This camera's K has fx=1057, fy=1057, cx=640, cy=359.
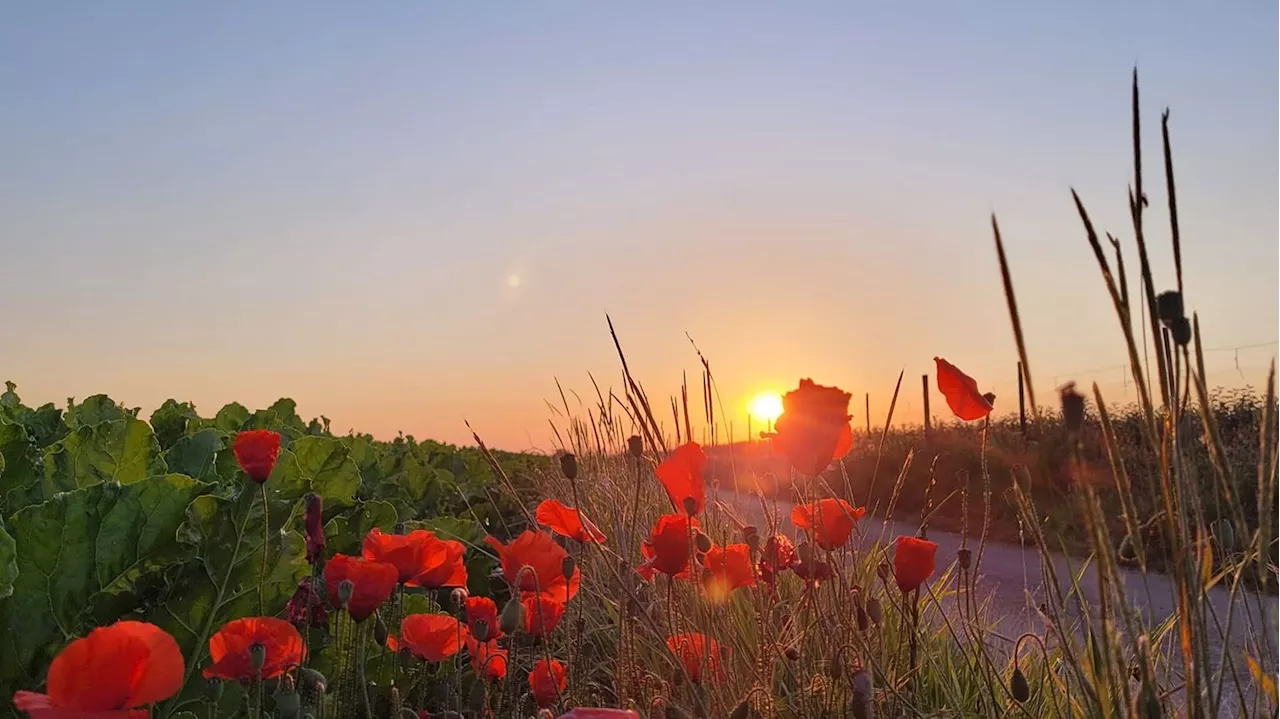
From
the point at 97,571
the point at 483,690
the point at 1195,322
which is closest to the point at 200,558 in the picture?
the point at 97,571

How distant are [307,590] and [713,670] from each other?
77cm

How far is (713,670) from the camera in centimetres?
203

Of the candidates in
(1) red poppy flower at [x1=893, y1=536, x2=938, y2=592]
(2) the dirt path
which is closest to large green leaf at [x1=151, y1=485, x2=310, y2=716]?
(1) red poppy flower at [x1=893, y1=536, x2=938, y2=592]

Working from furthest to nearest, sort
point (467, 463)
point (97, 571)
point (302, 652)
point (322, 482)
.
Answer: point (467, 463) → point (322, 482) → point (97, 571) → point (302, 652)

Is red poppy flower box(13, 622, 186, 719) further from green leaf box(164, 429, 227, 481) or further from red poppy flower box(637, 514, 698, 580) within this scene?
green leaf box(164, 429, 227, 481)

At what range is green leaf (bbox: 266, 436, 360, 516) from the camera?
7.14ft

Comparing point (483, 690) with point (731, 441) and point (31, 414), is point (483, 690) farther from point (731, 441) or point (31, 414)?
point (31, 414)

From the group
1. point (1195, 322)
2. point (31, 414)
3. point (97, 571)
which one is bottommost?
point (97, 571)

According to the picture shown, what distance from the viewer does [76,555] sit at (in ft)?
5.68

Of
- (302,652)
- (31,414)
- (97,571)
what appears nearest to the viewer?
(302,652)

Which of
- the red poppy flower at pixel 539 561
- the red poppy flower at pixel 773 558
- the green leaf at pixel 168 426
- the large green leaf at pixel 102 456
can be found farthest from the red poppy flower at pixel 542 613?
the green leaf at pixel 168 426

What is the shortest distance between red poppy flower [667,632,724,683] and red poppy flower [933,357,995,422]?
1.90 feet

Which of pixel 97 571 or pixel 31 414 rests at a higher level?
pixel 31 414

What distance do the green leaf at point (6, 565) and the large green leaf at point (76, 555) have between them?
0.12 m
